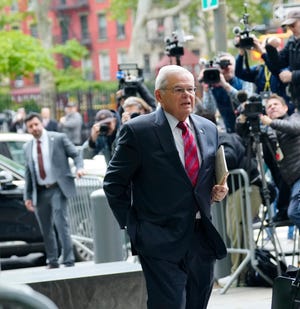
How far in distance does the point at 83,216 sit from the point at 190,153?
279 inches

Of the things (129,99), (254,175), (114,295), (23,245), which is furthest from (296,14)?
(23,245)

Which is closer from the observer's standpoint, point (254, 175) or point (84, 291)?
point (84, 291)

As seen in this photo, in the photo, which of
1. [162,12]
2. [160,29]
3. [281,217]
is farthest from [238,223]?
[160,29]

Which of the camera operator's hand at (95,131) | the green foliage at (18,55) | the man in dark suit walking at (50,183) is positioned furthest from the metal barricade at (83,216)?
the green foliage at (18,55)

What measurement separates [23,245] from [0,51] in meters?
23.7

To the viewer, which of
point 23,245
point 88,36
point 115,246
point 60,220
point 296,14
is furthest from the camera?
point 88,36

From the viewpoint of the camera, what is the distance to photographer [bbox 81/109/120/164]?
41.1 feet

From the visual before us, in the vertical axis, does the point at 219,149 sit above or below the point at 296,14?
below

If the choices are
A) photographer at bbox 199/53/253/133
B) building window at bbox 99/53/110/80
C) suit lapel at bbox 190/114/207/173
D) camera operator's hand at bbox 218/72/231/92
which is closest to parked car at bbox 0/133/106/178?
photographer at bbox 199/53/253/133

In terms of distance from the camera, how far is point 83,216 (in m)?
13.7

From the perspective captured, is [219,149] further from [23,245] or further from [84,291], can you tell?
[23,245]

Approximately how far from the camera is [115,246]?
35.7 feet

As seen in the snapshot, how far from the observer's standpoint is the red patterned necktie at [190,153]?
6.68 meters

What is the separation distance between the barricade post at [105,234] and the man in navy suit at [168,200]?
412 centimetres
